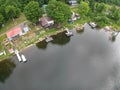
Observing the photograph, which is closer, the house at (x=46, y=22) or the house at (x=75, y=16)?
the house at (x=46, y=22)

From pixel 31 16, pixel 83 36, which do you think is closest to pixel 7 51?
pixel 31 16

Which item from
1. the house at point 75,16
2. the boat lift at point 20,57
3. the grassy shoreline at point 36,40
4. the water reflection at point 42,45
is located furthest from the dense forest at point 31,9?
the boat lift at point 20,57

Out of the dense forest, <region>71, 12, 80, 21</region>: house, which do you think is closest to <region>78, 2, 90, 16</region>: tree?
the dense forest

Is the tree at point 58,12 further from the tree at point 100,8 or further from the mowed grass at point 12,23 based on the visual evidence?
the tree at point 100,8

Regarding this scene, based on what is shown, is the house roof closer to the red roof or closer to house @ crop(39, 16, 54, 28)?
house @ crop(39, 16, 54, 28)

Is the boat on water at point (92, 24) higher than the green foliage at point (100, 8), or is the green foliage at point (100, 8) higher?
the green foliage at point (100, 8)
